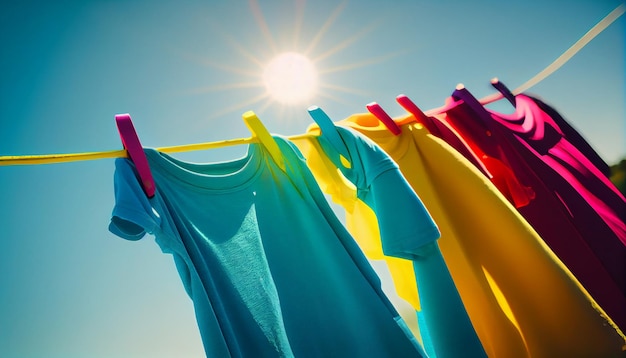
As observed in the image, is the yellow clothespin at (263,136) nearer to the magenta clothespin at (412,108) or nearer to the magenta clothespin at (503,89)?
the magenta clothespin at (412,108)

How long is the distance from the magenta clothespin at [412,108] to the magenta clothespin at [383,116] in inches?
3.3

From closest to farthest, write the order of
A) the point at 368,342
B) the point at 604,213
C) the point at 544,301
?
the point at 368,342 → the point at 544,301 → the point at 604,213

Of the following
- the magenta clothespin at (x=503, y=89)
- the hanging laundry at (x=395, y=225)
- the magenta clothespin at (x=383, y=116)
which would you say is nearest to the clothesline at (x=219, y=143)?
the magenta clothespin at (x=503, y=89)

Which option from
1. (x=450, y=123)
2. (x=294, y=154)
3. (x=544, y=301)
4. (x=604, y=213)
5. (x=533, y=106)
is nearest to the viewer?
(x=544, y=301)

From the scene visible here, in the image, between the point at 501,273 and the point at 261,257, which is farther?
the point at 501,273

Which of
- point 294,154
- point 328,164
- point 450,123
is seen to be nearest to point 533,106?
point 450,123

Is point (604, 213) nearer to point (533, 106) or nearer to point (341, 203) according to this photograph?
point (533, 106)

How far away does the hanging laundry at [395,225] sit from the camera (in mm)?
740

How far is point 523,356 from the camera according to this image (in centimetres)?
81

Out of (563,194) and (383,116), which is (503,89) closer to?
(563,194)

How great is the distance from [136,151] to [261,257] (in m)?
0.36

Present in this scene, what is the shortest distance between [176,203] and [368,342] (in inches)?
21.2

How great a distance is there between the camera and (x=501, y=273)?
949mm

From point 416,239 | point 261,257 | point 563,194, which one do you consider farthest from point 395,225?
point 563,194
